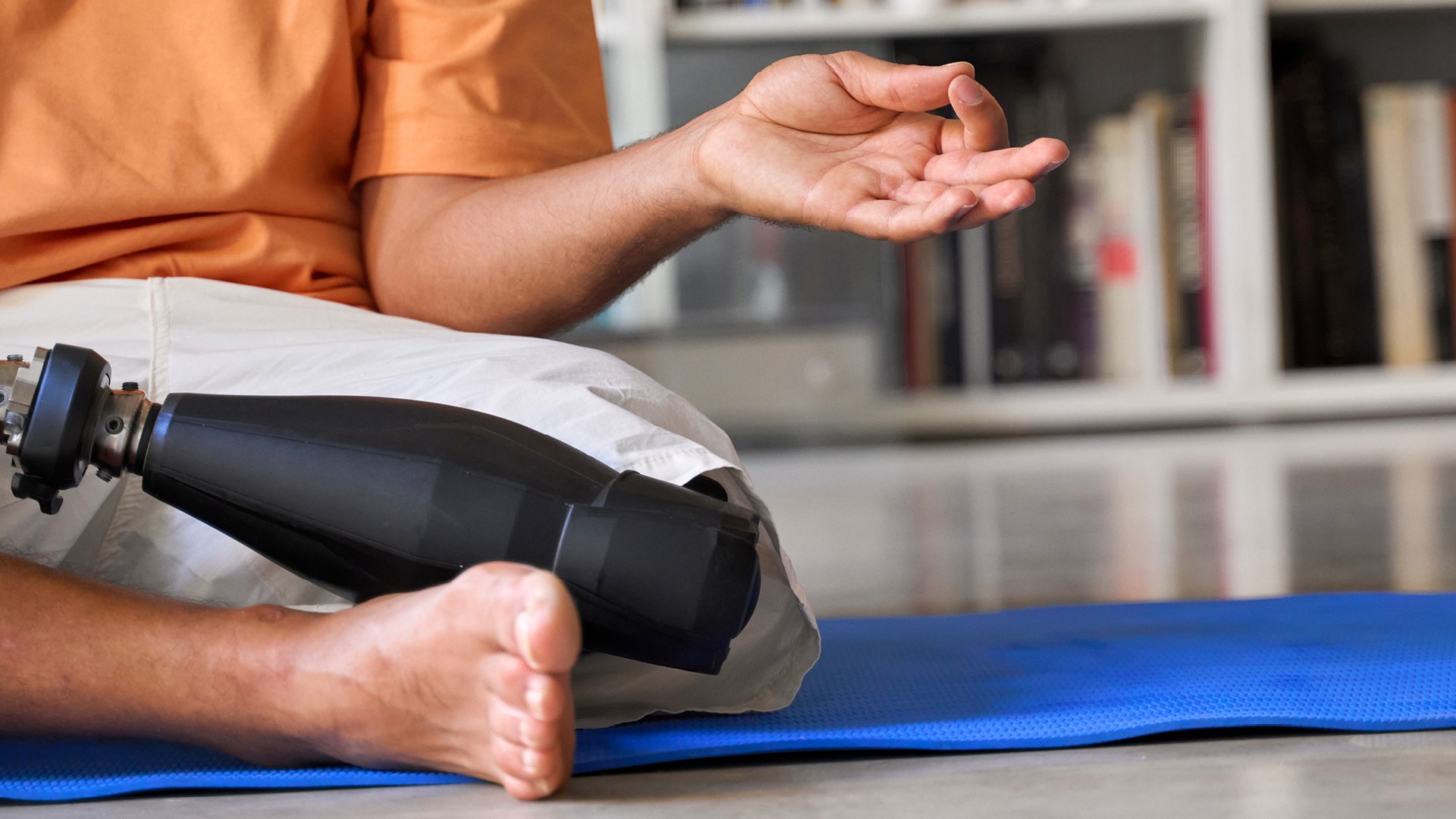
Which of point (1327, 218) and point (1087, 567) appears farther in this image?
point (1327, 218)

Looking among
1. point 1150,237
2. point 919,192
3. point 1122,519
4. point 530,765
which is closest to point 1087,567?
point 1122,519

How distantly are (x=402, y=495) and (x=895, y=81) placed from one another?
0.28 m

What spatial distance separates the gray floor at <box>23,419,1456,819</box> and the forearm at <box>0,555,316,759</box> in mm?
32

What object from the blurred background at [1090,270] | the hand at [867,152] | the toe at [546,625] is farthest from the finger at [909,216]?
the blurred background at [1090,270]

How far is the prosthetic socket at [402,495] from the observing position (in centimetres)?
57

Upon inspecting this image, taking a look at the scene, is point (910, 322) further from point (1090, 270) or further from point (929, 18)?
point (929, 18)

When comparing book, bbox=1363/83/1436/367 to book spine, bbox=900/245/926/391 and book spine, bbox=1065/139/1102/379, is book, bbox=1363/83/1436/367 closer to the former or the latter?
book spine, bbox=1065/139/1102/379

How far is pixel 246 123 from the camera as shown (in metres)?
0.82

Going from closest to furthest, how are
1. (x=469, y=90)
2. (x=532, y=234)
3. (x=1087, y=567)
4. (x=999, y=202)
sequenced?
(x=999, y=202), (x=532, y=234), (x=469, y=90), (x=1087, y=567)

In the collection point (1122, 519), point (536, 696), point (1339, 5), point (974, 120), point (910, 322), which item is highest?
point (1339, 5)

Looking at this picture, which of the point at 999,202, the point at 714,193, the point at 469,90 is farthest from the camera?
the point at 469,90

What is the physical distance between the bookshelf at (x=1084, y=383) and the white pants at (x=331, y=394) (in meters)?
1.66

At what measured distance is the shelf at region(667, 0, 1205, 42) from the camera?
248cm

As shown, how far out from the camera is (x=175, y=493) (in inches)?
24.0
